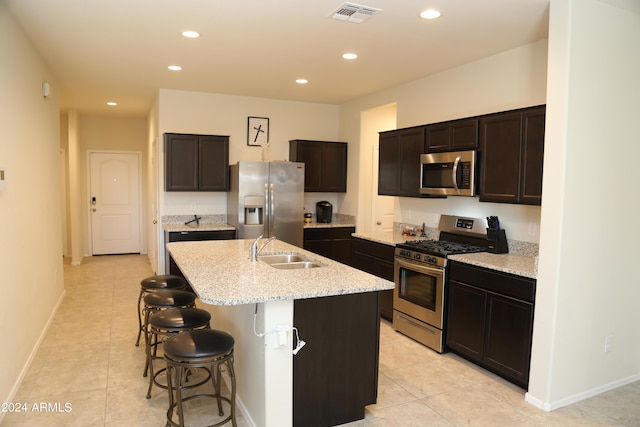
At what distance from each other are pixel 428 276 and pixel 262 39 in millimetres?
2511

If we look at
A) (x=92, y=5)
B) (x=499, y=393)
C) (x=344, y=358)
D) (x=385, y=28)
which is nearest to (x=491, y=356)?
(x=499, y=393)

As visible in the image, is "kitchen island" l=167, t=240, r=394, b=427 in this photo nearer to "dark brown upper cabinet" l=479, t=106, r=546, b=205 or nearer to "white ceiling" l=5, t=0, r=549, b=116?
"dark brown upper cabinet" l=479, t=106, r=546, b=205

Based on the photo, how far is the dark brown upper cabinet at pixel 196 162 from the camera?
5.68m

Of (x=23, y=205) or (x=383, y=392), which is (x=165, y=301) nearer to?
(x=23, y=205)

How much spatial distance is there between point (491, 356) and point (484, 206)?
143 centimetres

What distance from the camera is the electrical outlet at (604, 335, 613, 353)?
10.5ft

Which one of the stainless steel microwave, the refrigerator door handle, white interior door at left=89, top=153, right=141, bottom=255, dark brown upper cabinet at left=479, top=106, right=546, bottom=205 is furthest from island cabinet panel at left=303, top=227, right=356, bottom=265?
white interior door at left=89, top=153, right=141, bottom=255

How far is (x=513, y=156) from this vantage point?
11.4 feet

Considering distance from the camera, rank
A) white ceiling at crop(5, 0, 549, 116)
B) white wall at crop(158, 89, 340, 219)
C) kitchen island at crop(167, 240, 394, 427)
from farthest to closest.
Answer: white wall at crop(158, 89, 340, 219) < white ceiling at crop(5, 0, 549, 116) < kitchen island at crop(167, 240, 394, 427)

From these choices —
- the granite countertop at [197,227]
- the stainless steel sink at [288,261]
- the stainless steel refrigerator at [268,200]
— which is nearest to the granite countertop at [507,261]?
the stainless steel sink at [288,261]

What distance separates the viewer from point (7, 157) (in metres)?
3.07

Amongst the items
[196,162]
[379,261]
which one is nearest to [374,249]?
[379,261]

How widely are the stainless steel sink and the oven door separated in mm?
1180

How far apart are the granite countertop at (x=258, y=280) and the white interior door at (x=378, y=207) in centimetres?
305
